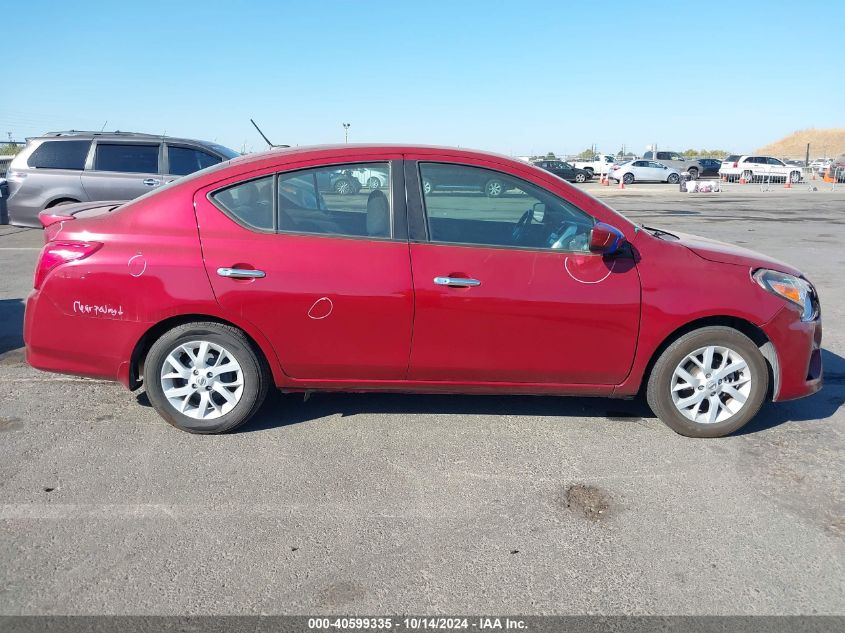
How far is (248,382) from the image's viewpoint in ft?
13.7

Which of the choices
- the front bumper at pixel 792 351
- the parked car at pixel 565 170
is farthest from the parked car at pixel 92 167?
the parked car at pixel 565 170

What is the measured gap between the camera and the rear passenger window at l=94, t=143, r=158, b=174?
10.4m

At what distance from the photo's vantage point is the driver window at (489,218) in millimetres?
4164

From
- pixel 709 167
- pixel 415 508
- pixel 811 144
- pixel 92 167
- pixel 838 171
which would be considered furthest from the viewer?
pixel 811 144

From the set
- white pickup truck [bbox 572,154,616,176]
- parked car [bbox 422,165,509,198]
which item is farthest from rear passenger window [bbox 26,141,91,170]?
white pickup truck [bbox 572,154,616,176]

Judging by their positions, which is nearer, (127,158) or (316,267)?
(316,267)

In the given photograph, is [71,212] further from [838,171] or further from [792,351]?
[838,171]

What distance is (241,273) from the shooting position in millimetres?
4039

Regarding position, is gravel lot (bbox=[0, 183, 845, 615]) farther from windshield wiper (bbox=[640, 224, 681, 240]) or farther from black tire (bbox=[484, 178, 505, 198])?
black tire (bbox=[484, 178, 505, 198])

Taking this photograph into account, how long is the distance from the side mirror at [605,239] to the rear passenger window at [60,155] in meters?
8.86

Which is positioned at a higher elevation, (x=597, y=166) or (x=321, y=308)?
(x=597, y=166)

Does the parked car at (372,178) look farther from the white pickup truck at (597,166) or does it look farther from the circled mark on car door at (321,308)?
the white pickup truck at (597,166)

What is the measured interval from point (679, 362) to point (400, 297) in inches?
66.7

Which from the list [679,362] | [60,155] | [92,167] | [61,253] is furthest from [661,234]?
[60,155]
